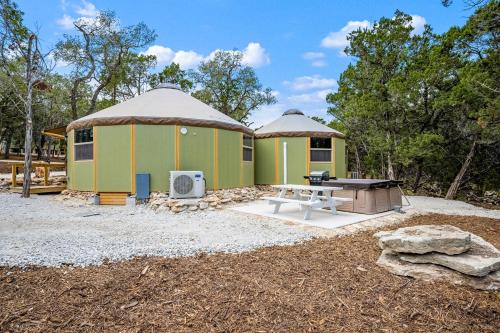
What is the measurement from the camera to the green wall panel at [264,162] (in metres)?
10.8

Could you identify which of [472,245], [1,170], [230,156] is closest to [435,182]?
[230,156]

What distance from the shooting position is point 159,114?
7.38 metres

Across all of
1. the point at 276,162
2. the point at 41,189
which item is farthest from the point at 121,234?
the point at 41,189

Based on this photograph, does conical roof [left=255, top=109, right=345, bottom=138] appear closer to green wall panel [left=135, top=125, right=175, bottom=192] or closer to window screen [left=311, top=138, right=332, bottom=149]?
window screen [left=311, top=138, right=332, bottom=149]

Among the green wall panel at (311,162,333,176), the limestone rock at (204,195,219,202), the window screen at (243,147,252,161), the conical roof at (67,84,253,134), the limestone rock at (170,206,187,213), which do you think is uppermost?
the conical roof at (67,84,253,134)

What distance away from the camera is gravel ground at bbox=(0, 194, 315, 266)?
10.9 ft

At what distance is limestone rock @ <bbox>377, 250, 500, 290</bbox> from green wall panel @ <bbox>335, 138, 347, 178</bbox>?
824 cm

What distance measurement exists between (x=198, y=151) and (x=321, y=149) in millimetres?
5088

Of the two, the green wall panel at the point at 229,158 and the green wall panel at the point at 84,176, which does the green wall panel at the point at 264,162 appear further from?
the green wall panel at the point at 84,176

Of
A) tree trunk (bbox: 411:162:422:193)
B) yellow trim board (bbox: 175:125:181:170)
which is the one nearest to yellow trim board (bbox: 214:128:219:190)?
A: yellow trim board (bbox: 175:125:181:170)

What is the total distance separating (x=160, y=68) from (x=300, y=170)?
1277 centimetres

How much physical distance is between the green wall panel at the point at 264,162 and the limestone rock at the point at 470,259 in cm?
789

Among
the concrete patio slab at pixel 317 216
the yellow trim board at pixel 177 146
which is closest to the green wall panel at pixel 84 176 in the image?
the yellow trim board at pixel 177 146

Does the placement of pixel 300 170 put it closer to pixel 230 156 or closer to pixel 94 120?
pixel 230 156
